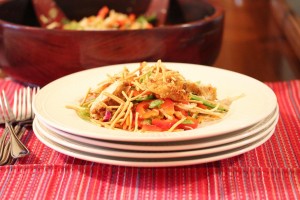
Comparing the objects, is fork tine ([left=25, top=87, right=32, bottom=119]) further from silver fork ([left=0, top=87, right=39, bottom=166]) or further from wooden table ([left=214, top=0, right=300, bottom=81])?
wooden table ([left=214, top=0, right=300, bottom=81])

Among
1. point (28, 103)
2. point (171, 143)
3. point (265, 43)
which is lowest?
point (265, 43)

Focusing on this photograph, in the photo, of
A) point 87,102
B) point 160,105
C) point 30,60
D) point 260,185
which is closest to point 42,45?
point 30,60

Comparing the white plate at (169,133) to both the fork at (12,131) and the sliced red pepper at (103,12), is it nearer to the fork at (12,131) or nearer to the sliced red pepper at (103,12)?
the fork at (12,131)

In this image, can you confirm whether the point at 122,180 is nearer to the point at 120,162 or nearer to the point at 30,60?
the point at 120,162

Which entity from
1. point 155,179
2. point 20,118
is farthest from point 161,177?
point 20,118

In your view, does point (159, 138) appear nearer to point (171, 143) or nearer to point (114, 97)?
point (171, 143)

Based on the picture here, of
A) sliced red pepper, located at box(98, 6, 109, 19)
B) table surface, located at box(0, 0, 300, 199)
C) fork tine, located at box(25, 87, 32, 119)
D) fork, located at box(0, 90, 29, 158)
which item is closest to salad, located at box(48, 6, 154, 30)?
sliced red pepper, located at box(98, 6, 109, 19)
